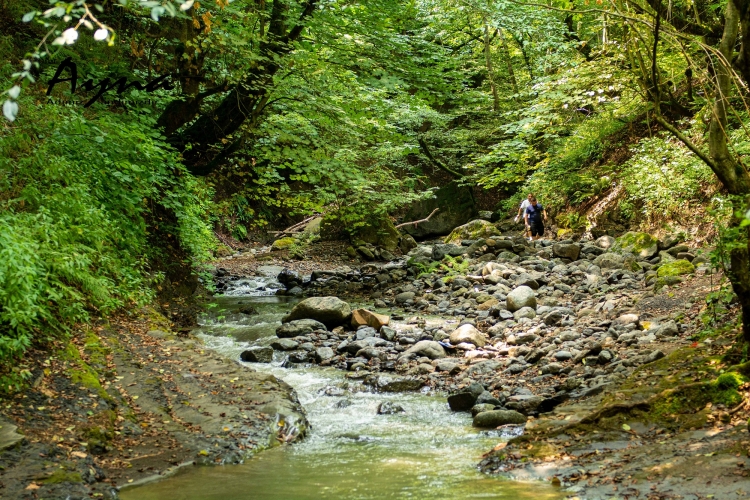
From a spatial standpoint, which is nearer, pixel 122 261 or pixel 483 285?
pixel 122 261

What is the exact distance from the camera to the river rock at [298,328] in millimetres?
9336

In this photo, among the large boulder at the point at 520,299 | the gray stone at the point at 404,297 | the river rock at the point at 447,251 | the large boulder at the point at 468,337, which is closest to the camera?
the large boulder at the point at 468,337

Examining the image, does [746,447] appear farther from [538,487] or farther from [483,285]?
[483,285]

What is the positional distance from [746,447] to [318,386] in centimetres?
453

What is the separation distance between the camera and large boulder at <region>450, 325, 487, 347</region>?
27.7 feet

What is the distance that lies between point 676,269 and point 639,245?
2.58 metres

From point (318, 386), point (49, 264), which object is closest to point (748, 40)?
point (318, 386)

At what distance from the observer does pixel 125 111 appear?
898cm

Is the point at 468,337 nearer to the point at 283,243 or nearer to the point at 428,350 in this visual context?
the point at 428,350

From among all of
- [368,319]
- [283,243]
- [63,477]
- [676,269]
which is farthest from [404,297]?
[283,243]

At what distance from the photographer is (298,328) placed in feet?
31.1

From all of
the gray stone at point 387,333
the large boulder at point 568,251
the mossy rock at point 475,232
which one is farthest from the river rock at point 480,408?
the mossy rock at point 475,232

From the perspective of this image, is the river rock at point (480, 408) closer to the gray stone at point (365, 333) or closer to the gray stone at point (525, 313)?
the gray stone at point (365, 333)

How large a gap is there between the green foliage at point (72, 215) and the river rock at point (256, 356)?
5.05 feet
